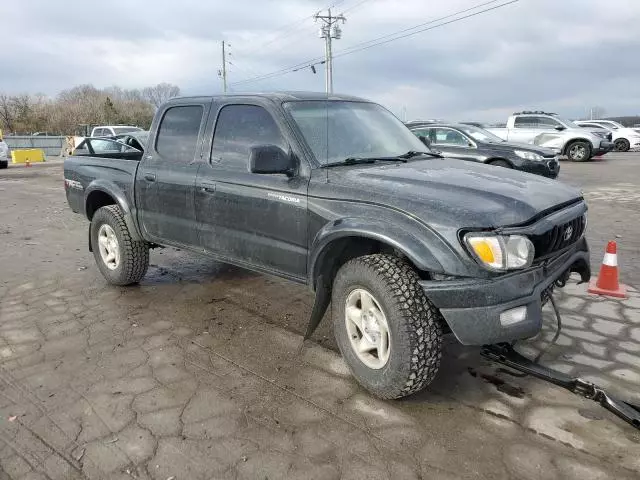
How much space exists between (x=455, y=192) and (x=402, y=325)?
2.66 ft

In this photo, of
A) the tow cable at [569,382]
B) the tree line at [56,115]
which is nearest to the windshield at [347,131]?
the tow cable at [569,382]

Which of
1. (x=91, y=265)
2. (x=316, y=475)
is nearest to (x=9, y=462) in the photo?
(x=316, y=475)

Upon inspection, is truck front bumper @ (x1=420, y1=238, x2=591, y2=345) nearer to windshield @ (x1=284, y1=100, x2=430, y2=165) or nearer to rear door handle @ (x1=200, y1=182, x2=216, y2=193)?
windshield @ (x1=284, y1=100, x2=430, y2=165)

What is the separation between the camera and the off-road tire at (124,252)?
5.21m

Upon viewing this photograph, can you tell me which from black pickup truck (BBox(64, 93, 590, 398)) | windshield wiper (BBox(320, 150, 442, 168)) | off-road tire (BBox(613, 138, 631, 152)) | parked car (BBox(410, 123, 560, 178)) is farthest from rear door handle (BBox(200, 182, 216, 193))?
off-road tire (BBox(613, 138, 631, 152))

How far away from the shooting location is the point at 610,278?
16.4 ft

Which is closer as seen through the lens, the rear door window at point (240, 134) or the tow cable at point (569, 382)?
the tow cable at point (569, 382)

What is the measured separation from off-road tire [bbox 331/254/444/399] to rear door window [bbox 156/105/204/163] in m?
2.10

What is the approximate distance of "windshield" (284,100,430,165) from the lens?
3785mm

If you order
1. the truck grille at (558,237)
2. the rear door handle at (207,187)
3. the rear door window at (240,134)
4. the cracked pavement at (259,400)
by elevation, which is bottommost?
the cracked pavement at (259,400)

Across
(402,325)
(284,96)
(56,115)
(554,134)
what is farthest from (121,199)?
(56,115)

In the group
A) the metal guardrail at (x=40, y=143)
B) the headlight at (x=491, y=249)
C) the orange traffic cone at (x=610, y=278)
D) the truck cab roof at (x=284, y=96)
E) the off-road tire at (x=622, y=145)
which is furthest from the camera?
the metal guardrail at (x=40, y=143)

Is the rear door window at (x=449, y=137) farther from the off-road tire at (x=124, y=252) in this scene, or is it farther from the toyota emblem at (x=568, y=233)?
the toyota emblem at (x=568, y=233)

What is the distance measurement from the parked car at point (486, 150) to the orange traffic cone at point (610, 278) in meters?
6.32
